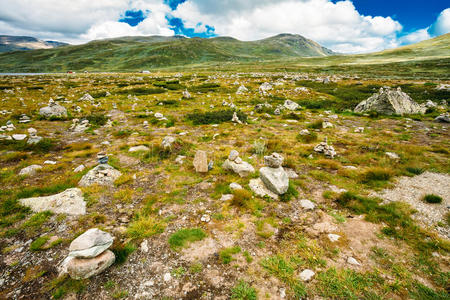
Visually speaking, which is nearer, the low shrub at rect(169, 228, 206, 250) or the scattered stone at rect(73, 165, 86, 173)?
the low shrub at rect(169, 228, 206, 250)

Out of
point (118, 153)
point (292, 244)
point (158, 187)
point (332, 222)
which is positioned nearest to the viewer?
point (292, 244)

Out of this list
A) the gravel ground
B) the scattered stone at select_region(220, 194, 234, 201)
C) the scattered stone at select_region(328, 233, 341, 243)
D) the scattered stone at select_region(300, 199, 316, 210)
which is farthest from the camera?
the scattered stone at select_region(220, 194, 234, 201)

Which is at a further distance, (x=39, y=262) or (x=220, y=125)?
(x=220, y=125)

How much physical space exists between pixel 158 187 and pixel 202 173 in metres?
2.13

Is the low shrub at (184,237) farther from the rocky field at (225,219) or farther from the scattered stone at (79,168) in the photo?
the scattered stone at (79,168)

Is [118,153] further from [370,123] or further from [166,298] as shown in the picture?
[370,123]

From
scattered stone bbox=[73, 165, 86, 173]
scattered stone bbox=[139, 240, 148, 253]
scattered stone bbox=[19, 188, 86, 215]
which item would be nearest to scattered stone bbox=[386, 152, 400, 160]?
scattered stone bbox=[139, 240, 148, 253]

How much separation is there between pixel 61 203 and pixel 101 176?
1.75 metres

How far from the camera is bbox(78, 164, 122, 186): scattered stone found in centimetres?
759

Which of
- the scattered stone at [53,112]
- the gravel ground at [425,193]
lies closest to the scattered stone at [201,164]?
the gravel ground at [425,193]

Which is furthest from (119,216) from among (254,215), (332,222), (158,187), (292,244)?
(332,222)

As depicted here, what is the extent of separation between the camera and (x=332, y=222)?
590 centimetres

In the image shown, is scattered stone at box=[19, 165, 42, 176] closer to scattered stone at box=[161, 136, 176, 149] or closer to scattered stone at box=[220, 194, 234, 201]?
scattered stone at box=[161, 136, 176, 149]

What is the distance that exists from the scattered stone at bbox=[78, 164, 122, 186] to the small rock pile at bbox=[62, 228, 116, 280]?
3741mm
